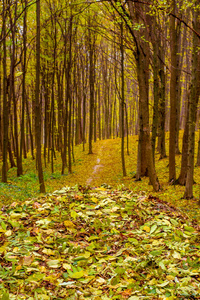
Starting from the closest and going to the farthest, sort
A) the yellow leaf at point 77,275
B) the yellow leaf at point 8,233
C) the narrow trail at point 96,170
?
the yellow leaf at point 77,275 < the yellow leaf at point 8,233 < the narrow trail at point 96,170

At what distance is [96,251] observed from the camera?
3.67 metres

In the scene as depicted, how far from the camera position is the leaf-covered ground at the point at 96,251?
2873mm

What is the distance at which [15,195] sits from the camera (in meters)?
8.91

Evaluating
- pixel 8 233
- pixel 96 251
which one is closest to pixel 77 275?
pixel 96 251

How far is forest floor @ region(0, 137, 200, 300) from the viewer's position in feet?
9.42

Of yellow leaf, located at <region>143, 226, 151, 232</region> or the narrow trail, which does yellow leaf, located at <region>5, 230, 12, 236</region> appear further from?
the narrow trail

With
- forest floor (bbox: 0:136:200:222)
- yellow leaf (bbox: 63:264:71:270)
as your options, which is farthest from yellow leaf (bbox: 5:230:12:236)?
forest floor (bbox: 0:136:200:222)

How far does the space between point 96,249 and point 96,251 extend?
0.40ft

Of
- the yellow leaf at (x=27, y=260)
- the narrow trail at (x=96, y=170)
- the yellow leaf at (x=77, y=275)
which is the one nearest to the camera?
the yellow leaf at (x=77, y=275)

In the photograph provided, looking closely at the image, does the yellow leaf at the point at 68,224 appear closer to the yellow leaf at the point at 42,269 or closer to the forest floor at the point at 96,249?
the forest floor at the point at 96,249

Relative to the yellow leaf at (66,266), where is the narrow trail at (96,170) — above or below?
below

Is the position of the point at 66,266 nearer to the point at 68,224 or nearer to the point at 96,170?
the point at 68,224

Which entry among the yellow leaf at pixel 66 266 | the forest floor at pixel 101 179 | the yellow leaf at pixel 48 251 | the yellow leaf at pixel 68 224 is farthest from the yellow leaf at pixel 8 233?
the forest floor at pixel 101 179

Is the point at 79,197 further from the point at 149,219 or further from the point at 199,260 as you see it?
the point at 199,260
